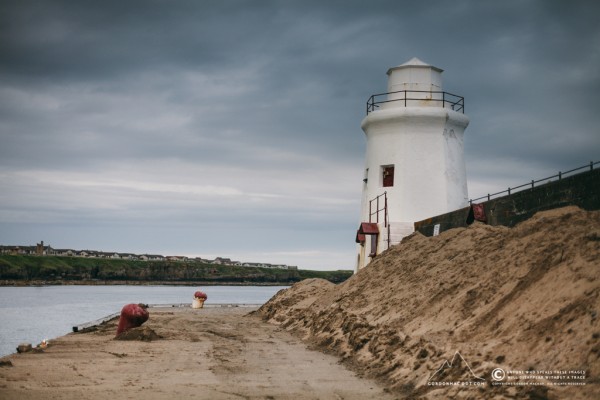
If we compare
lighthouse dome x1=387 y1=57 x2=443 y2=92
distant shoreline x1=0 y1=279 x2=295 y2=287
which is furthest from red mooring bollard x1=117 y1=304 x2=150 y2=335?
distant shoreline x1=0 y1=279 x2=295 y2=287

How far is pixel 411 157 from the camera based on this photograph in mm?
28906

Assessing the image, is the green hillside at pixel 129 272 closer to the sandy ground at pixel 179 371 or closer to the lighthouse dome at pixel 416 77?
the lighthouse dome at pixel 416 77

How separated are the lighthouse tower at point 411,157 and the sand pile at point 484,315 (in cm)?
764

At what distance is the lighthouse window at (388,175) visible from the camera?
29.6 m

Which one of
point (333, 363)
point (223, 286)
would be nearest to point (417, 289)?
point (333, 363)

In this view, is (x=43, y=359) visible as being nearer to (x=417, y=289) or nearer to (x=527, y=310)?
(x=417, y=289)

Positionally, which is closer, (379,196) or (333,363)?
(333,363)

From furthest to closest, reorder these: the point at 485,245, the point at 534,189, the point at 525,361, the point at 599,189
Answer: the point at 534,189 → the point at 485,245 → the point at 599,189 → the point at 525,361

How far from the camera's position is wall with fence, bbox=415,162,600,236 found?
1491cm

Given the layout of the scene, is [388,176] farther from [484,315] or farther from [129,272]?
[129,272]

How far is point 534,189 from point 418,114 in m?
11.4

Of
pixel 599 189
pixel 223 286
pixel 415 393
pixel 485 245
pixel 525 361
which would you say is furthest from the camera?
pixel 223 286

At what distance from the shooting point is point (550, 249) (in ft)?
40.8

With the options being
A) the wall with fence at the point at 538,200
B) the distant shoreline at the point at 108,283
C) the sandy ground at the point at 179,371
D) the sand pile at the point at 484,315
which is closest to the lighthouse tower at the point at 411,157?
the wall with fence at the point at 538,200
